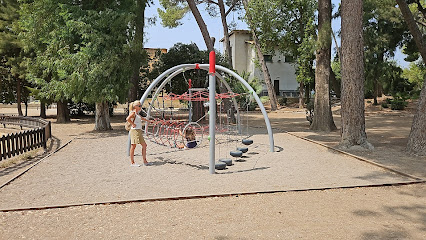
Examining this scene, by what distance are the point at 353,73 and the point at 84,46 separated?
35.2 ft

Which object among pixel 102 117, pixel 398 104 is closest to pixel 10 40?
pixel 102 117

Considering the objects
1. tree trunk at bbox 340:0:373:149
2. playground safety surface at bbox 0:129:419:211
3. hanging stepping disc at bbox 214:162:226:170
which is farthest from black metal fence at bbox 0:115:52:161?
tree trunk at bbox 340:0:373:149

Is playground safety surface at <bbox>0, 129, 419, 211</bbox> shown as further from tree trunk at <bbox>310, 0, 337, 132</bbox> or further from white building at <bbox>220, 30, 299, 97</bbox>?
white building at <bbox>220, 30, 299, 97</bbox>

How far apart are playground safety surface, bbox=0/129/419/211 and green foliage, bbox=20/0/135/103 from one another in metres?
4.03

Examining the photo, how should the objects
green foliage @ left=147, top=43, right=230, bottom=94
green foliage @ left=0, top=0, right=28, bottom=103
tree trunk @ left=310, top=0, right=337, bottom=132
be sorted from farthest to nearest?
green foliage @ left=147, top=43, right=230, bottom=94, green foliage @ left=0, top=0, right=28, bottom=103, tree trunk @ left=310, top=0, right=337, bottom=132

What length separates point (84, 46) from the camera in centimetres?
1438

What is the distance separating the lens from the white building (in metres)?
41.7

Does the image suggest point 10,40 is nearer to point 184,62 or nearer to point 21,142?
point 184,62

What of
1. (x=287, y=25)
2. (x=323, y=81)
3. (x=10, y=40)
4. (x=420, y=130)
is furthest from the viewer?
(x=287, y=25)

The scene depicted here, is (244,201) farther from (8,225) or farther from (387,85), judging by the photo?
(387,85)

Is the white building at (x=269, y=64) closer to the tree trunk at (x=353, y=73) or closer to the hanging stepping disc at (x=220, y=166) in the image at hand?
the tree trunk at (x=353, y=73)

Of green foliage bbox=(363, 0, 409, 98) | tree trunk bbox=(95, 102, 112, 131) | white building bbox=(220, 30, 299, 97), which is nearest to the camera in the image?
tree trunk bbox=(95, 102, 112, 131)

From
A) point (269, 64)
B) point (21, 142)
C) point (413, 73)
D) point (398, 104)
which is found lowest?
point (21, 142)

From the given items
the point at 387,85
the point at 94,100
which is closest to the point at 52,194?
the point at 94,100
